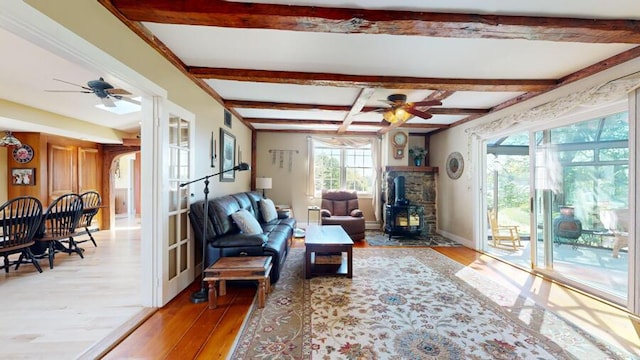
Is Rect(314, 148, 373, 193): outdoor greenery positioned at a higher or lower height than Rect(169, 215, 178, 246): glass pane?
higher

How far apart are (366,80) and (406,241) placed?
3376mm

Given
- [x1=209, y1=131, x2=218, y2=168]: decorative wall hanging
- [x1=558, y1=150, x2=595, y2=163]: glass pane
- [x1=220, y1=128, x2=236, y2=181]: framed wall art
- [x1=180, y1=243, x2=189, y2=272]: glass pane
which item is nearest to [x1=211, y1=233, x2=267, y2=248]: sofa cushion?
[x1=180, y1=243, x2=189, y2=272]: glass pane

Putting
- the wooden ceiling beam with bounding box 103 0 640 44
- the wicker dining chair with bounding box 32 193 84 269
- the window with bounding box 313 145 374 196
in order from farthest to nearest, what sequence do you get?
the window with bounding box 313 145 374 196 < the wicker dining chair with bounding box 32 193 84 269 < the wooden ceiling beam with bounding box 103 0 640 44

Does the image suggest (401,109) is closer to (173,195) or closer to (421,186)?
(421,186)

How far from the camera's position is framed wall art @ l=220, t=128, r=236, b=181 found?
4.05 m

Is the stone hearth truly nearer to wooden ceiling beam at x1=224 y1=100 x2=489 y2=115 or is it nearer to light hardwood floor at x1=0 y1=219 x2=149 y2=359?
wooden ceiling beam at x1=224 y1=100 x2=489 y2=115

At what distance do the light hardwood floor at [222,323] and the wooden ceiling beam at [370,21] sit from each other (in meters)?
2.26

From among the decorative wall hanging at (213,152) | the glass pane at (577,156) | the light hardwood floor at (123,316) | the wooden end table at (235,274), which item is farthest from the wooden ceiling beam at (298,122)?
the wooden end table at (235,274)

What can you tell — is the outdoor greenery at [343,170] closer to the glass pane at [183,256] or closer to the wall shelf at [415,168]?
the wall shelf at [415,168]

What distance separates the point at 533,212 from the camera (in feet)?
11.6

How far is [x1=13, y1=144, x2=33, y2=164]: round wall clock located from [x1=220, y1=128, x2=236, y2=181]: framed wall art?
4.00 metres

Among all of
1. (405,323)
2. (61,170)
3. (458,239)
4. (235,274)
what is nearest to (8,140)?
(61,170)

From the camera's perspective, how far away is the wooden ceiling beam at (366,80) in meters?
2.85

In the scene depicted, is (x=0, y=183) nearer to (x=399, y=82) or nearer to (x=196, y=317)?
(x=196, y=317)
